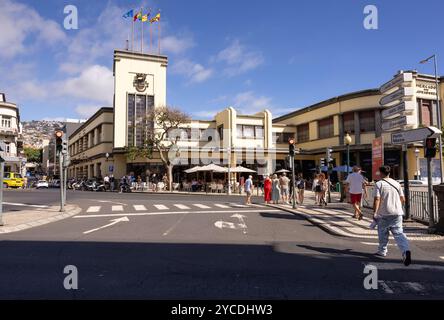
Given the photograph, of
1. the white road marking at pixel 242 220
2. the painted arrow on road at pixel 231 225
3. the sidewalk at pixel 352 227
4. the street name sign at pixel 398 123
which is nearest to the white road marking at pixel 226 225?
the painted arrow on road at pixel 231 225

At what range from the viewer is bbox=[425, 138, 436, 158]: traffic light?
991cm

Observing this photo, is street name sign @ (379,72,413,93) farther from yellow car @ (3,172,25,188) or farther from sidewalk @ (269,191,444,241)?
yellow car @ (3,172,25,188)

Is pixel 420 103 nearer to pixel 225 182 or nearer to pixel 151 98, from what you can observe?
pixel 225 182

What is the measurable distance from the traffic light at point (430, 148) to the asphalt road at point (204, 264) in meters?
2.69

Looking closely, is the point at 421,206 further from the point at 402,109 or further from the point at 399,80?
the point at 399,80

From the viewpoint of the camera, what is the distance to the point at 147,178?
3875 centimetres

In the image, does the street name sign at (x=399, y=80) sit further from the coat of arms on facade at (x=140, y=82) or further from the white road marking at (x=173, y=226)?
the coat of arms on facade at (x=140, y=82)

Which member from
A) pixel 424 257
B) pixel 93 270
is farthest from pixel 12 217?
pixel 424 257

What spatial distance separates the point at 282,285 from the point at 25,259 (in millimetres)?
4620

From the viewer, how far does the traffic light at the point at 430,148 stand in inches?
390

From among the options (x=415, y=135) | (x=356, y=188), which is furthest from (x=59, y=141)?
(x=415, y=135)

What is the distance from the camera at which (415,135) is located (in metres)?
10.9

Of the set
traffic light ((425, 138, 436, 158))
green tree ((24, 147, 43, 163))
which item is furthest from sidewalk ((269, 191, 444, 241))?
green tree ((24, 147, 43, 163))

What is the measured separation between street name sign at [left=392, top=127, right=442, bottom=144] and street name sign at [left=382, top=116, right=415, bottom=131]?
24cm
